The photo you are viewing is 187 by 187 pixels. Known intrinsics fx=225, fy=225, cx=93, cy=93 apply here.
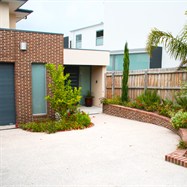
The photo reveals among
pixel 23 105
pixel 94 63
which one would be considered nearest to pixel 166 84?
pixel 94 63

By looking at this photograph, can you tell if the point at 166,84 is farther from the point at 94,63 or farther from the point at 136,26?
the point at 136,26

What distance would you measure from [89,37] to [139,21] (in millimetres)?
7753

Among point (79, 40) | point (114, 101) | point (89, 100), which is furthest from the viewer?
point (79, 40)

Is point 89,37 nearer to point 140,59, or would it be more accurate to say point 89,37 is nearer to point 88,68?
point 88,68

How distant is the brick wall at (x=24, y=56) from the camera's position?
28.9ft

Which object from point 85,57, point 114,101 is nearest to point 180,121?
point 114,101

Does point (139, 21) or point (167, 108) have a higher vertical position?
→ point (139, 21)

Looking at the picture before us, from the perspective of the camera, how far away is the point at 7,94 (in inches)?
360

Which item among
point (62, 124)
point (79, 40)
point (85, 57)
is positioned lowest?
point (62, 124)

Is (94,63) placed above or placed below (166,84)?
above

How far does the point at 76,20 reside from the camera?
31.7 m

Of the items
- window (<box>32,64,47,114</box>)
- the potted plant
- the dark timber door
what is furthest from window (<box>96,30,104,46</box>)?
window (<box>32,64,47,114</box>)

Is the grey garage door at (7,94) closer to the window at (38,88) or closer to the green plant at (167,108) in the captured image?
the window at (38,88)

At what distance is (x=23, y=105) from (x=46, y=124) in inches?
53.5
